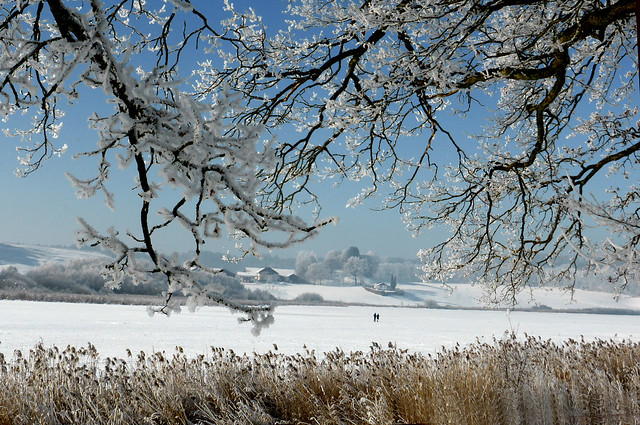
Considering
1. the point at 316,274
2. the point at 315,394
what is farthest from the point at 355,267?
the point at 315,394

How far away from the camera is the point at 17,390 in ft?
15.0

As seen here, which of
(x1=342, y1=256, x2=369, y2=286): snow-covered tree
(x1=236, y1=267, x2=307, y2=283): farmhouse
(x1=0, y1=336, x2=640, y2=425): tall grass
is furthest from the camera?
(x1=342, y1=256, x2=369, y2=286): snow-covered tree

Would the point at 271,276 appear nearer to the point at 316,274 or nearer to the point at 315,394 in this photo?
the point at 316,274

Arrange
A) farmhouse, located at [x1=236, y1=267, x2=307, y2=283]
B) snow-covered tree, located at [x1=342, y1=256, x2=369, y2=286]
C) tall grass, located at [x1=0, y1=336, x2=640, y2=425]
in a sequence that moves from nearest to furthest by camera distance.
→ 1. tall grass, located at [x1=0, y1=336, x2=640, y2=425]
2. farmhouse, located at [x1=236, y1=267, x2=307, y2=283]
3. snow-covered tree, located at [x1=342, y1=256, x2=369, y2=286]

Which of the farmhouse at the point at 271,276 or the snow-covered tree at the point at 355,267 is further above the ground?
the snow-covered tree at the point at 355,267

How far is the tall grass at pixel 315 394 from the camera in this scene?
4.07 meters

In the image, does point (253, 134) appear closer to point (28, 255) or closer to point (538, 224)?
point (538, 224)

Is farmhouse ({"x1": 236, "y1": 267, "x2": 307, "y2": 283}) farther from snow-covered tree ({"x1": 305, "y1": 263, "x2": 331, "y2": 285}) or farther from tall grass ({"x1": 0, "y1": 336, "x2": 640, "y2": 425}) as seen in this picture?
tall grass ({"x1": 0, "y1": 336, "x2": 640, "y2": 425})

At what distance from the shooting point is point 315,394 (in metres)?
4.88

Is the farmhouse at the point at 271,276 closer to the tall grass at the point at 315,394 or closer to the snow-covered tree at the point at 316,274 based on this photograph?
the snow-covered tree at the point at 316,274

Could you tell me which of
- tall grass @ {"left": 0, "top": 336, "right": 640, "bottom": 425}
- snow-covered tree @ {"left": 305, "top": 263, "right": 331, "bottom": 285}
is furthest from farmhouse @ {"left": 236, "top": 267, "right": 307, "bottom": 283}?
tall grass @ {"left": 0, "top": 336, "right": 640, "bottom": 425}

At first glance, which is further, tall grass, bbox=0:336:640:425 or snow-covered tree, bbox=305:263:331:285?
snow-covered tree, bbox=305:263:331:285

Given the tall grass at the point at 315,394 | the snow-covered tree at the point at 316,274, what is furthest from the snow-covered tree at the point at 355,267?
the tall grass at the point at 315,394

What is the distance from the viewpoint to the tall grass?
4.07m
